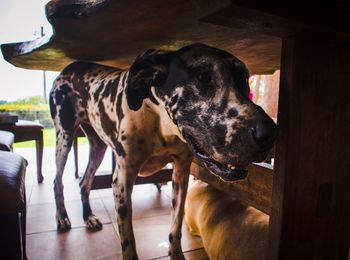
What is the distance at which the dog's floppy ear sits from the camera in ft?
3.08

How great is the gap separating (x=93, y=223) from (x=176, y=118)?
47.6 inches

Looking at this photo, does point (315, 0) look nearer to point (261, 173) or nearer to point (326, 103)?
point (326, 103)

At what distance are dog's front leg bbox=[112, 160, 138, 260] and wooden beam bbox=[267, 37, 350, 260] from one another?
0.54 m

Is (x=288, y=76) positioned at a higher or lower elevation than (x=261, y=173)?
higher

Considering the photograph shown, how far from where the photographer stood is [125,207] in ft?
3.68

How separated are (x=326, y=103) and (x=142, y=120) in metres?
0.64

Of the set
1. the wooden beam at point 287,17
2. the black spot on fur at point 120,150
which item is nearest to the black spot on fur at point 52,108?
the black spot on fur at point 120,150

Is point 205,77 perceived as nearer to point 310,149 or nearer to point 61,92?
point 310,149

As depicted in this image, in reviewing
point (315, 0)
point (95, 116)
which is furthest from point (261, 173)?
point (95, 116)

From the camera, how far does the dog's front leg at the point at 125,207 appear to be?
43.4 inches

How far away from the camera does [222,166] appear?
81cm

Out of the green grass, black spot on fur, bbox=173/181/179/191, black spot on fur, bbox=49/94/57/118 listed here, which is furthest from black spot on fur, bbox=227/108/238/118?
the green grass

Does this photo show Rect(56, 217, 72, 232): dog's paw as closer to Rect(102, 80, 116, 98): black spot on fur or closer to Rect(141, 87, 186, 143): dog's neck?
Rect(102, 80, 116, 98): black spot on fur

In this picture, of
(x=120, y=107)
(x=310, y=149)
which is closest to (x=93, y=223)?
(x=120, y=107)
